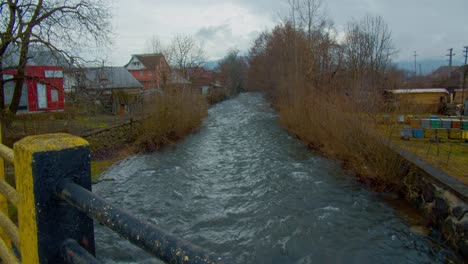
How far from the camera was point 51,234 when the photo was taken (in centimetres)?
133

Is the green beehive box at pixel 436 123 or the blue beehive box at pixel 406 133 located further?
the blue beehive box at pixel 406 133

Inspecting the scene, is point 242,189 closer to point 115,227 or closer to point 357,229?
point 357,229

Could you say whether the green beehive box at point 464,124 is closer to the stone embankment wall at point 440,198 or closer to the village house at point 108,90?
the stone embankment wall at point 440,198

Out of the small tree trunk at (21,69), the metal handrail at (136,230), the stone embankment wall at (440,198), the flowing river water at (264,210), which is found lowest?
the flowing river water at (264,210)

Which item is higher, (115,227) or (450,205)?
(115,227)

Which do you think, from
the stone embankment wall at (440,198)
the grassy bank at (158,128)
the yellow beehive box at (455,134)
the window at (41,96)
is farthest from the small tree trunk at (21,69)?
the yellow beehive box at (455,134)

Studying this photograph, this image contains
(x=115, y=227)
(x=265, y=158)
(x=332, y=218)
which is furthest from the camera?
(x=265, y=158)

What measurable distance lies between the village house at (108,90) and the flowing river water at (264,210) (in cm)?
453

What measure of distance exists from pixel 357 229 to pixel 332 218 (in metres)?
0.66

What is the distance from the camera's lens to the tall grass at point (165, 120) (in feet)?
54.9

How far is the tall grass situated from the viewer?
16734 millimetres

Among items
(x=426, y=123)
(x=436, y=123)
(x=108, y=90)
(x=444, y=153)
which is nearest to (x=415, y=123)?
(x=426, y=123)

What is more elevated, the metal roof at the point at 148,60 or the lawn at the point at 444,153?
the metal roof at the point at 148,60

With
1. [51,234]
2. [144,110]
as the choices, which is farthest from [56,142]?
[144,110]
